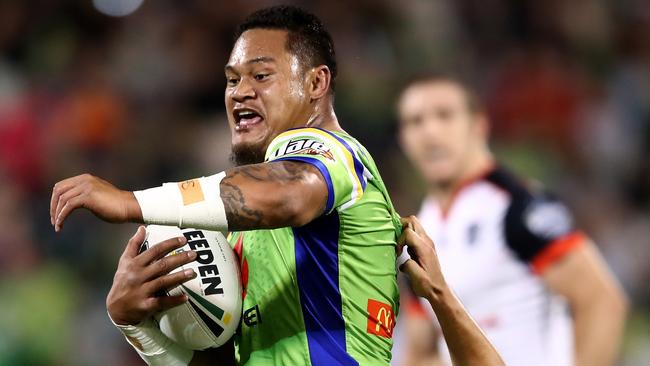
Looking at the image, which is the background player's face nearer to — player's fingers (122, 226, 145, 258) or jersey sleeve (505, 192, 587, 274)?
jersey sleeve (505, 192, 587, 274)

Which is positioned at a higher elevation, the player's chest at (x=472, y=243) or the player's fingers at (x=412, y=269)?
the player's fingers at (x=412, y=269)

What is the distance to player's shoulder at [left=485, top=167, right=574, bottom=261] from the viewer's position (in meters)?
5.63

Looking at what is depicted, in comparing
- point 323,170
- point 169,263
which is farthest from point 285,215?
point 169,263

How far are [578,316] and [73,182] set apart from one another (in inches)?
154

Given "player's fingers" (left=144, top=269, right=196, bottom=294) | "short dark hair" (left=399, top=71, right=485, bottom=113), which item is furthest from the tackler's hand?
"short dark hair" (left=399, top=71, right=485, bottom=113)

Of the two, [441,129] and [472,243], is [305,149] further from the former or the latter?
[441,129]

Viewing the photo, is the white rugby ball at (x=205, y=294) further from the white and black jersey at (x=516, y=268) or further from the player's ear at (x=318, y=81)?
the white and black jersey at (x=516, y=268)

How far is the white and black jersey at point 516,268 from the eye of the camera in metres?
5.67

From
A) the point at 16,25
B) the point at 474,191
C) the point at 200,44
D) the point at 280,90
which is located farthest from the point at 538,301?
the point at 16,25

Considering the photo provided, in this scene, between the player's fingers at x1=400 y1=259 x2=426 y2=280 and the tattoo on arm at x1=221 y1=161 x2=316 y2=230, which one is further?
the player's fingers at x1=400 y1=259 x2=426 y2=280

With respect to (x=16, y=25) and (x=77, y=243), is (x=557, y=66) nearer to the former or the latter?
(x=77, y=243)

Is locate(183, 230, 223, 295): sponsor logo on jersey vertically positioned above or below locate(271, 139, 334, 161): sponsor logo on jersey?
below

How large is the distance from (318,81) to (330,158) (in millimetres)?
647

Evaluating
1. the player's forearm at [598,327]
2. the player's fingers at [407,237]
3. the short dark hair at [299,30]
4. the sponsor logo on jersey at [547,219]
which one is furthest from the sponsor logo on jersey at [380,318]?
the player's forearm at [598,327]
